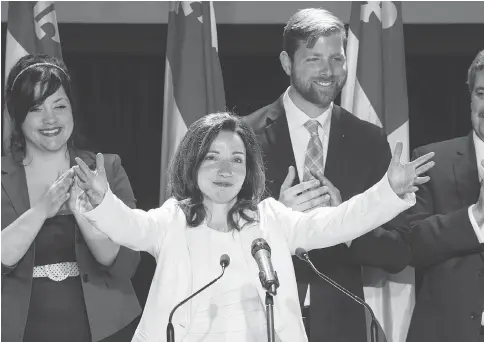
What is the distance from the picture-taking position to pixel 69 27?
4.91 meters

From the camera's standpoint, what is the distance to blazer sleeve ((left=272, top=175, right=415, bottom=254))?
116 inches

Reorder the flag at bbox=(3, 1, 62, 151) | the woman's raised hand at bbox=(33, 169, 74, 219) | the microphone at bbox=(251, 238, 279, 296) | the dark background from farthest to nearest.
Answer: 1. the dark background
2. the flag at bbox=(3, 1, 62, 151)
3. the woman's raised hand at bbox=(33, 169, 74, 219)
4. the microphone at bbox=(251, 238, 279, 296)

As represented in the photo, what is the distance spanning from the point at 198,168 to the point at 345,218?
506 mm

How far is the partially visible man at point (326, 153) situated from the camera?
11.6 feet

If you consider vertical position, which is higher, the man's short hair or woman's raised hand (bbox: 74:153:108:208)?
the man's short hair

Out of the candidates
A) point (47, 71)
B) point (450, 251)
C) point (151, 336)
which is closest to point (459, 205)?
point (450, 251)

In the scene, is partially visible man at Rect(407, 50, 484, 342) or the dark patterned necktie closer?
partially visible man at Rect(407, 50, 484, 342)

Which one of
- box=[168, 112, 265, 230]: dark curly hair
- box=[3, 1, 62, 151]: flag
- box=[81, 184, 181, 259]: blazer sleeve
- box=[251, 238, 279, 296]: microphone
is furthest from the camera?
box=[3, 1, 62, 151]: flag

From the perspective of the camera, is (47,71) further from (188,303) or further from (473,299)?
(473,299)

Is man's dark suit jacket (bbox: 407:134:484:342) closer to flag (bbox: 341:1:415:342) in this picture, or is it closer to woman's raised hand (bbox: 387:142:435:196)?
woman's raised hand (bbox: 387:142:435:196)

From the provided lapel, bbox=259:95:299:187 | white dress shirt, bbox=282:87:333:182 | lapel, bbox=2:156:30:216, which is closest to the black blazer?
lapel, bbox=2:156:30:216

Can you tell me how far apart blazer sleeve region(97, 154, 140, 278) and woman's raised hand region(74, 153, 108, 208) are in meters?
0.58

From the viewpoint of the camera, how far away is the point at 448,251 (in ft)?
11.2

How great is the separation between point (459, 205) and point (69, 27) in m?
2.36
